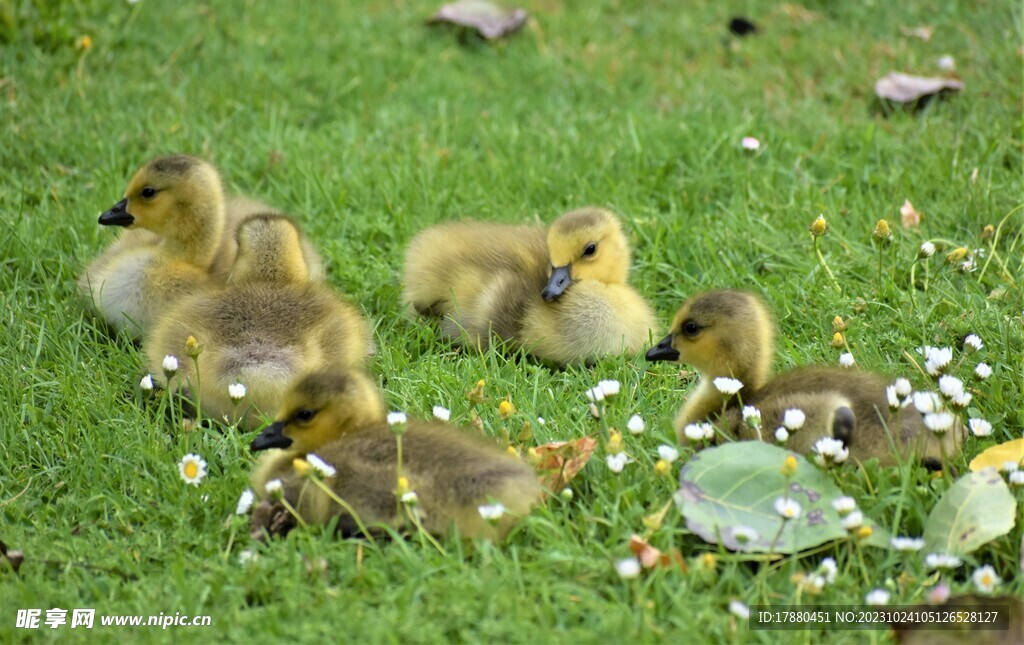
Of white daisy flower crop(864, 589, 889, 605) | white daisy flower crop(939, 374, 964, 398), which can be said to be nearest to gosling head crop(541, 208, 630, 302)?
white daisy flower crop(939, 374, 964, 398)

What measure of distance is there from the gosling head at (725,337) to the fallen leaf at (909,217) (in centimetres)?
172

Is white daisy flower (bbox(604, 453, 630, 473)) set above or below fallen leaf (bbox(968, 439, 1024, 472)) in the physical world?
above

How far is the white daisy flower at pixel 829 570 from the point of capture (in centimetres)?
289

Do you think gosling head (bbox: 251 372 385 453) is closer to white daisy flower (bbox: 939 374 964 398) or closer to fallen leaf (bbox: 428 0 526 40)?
white daisy flower (bbox: 939 374 964 398)

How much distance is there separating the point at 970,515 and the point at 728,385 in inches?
29.0

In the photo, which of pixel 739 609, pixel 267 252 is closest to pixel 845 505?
pixel 739 609

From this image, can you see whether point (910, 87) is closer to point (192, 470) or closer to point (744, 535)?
point (744, 535)

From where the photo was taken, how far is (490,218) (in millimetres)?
5281

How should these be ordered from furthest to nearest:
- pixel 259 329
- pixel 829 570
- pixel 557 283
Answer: pixel 557 283 → pixel 259 329 → pixel 829 570

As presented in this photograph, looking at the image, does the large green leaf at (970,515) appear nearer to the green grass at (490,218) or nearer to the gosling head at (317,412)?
the green grass at (490,218)

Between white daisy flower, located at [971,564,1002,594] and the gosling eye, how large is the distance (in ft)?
3.48

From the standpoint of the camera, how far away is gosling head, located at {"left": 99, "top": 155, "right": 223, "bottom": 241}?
14.6 feet

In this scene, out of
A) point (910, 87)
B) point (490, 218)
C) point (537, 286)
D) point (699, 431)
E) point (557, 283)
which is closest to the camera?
point (699, 431)

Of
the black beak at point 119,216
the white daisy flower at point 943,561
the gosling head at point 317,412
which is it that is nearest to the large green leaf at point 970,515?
Answer: the white daisy flower at point 943,561
